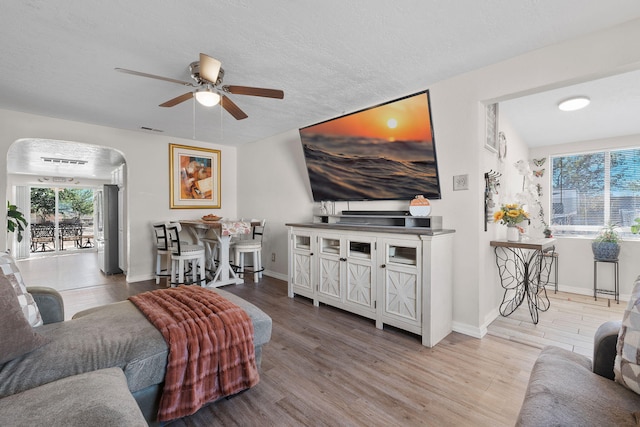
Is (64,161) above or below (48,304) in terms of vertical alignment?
above

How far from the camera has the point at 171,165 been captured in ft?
16.1

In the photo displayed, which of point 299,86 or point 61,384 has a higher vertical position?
point 299,86

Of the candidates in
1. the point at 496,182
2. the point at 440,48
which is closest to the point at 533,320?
the point at 496,182

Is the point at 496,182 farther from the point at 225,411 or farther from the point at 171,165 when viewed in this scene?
the point at 171,165

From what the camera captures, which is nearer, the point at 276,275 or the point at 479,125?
the point at 479,125

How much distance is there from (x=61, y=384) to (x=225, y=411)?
2.85ft

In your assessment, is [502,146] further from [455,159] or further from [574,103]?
[455,159]

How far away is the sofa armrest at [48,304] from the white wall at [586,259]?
5636mm

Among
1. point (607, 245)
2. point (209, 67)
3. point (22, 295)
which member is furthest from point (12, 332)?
point (607, 245)

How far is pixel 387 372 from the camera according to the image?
80.4 inches

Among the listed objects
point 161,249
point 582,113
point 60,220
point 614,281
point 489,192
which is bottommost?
point 614,281

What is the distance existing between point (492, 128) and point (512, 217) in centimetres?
93

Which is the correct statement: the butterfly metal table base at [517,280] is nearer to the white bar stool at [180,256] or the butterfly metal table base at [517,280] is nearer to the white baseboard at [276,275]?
the white baseboard at [276,275]

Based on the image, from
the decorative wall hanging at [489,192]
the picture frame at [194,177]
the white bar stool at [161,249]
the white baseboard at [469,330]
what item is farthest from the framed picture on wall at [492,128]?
the picture frame at [194,177]
